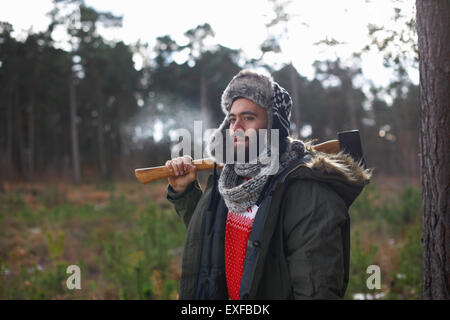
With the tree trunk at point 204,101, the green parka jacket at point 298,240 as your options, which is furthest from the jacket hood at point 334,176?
the tree trunk at point 204,101

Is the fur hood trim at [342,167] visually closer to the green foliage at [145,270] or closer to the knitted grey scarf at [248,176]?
the knitted grey scarf at [248,176]

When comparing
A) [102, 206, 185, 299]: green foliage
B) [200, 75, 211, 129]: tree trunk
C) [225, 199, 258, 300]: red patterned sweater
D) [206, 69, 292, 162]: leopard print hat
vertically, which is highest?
[200, 75, 211, 129]: tree trunk

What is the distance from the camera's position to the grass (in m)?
4.19

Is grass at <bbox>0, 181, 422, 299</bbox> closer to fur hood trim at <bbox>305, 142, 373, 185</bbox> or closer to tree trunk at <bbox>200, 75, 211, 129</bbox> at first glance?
fur hood trim at <bbox>305, 142, 373, 185</bbox>

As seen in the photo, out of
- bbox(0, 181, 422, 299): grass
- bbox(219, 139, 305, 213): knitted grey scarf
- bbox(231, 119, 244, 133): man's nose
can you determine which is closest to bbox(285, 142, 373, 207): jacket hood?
bbox(219, 139, 305, 213): knitted grey scarf

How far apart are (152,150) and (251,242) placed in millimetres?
25336

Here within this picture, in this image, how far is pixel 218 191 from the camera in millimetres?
2182

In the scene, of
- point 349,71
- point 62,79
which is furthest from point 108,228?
point 349,71

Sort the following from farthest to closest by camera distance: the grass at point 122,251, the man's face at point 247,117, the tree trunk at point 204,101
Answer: the tree trunk at point 204,101
the grass at point 122,251
the man's face at point 247,117

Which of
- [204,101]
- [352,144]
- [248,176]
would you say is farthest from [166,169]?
[204,101]

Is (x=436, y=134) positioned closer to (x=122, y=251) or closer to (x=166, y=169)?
(x=166, y=169)

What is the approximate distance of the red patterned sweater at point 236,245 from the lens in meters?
Result: 1.97

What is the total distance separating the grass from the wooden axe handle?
1.67m
